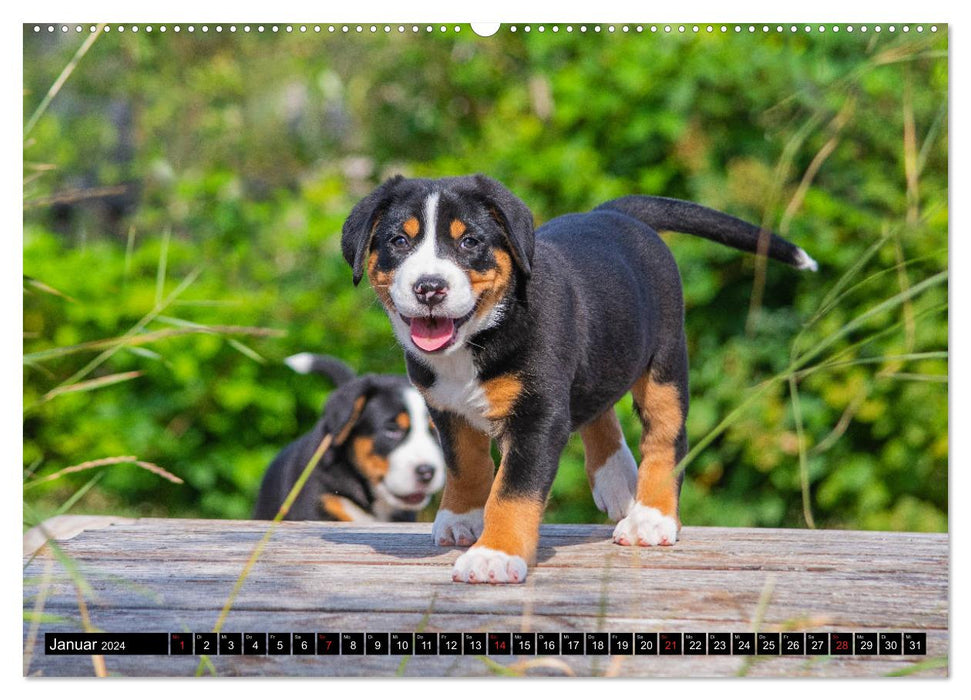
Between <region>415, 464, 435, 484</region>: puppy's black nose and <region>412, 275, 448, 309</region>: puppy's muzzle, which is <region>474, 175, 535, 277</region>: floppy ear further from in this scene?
<region>415, 464, 435, 484</region>: puppy's black nose

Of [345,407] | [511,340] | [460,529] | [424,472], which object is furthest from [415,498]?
[511,340]

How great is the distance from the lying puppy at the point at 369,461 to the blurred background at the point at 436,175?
1.39 feet

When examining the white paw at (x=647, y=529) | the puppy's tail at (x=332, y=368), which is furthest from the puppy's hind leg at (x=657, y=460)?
the puppy's tail at (x=332, y=368)

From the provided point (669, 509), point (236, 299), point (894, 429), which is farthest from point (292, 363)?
point (894, 429)

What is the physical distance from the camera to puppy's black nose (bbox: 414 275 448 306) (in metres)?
3.07

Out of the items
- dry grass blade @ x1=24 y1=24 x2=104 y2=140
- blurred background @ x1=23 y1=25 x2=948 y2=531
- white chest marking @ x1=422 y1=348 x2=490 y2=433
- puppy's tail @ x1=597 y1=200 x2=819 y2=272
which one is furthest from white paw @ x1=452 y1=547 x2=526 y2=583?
blurred background @ x1=23 y1=25 x2=948 y2=531

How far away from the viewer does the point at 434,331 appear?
10.6 feet

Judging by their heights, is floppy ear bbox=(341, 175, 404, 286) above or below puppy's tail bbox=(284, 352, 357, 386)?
above

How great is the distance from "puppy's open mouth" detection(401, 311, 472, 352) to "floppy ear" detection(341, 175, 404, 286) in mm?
224

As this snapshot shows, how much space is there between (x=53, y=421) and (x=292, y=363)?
149cm

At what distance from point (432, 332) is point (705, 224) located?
4.39 ft

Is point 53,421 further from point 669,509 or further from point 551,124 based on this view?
point 669,509

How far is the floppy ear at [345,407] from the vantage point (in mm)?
5262

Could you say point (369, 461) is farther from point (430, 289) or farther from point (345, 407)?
point (430, 289)
